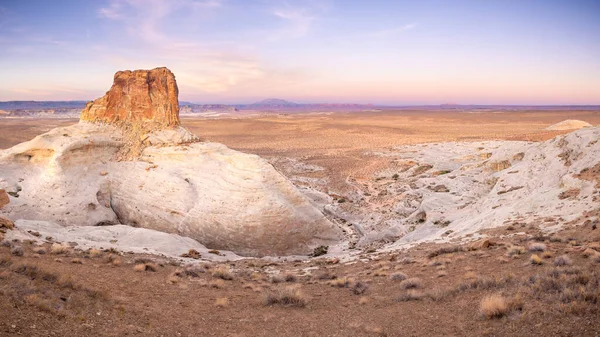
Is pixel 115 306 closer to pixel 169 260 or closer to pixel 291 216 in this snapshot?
pixel 169 260

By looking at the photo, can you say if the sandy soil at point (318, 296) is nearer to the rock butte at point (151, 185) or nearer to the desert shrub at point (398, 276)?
the desert shrub at point (398, 276)

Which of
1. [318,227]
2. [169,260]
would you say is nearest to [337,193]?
[318,227]

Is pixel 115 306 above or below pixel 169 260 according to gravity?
above

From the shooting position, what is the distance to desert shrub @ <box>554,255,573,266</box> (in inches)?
269

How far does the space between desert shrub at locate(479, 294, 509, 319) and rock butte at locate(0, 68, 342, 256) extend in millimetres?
9090

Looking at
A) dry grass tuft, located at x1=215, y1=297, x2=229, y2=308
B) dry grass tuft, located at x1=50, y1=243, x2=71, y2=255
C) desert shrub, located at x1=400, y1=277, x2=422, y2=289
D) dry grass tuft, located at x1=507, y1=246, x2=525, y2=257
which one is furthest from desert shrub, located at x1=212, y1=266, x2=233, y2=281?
dry grass tuft, located at x1=507, y1=246, x2=525, y2=257

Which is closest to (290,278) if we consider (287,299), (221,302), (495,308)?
(287,299)

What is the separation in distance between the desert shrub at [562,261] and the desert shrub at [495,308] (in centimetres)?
231

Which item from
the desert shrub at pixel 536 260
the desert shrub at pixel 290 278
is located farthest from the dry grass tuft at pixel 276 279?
the desert shrub at pixel 536 260

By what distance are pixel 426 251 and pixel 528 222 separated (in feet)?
10.7

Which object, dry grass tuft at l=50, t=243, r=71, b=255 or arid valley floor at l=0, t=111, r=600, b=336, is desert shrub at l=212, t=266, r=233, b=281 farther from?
dry grass tuft at l=50, t=243, r=71, b=255

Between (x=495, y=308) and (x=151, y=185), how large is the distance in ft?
42.0

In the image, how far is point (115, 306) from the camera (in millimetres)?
6113

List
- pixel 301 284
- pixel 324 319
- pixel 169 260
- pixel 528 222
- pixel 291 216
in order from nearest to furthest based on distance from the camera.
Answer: pixel 324 319 < pixel 301 284 < pixel 169 260 < pixel 528 222 < pixel 291 216
